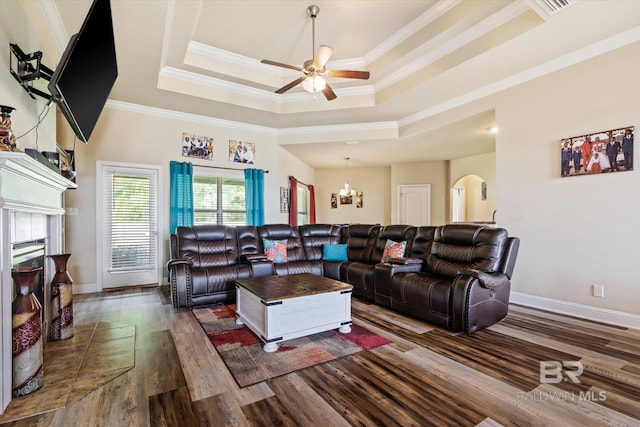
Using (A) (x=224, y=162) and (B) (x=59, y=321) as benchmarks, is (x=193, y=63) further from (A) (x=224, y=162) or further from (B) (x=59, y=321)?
(B) (x=59, y=321)

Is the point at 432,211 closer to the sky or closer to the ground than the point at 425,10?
closer to the ground

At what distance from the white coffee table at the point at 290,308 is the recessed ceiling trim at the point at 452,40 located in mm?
3085

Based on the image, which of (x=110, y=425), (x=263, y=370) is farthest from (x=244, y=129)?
(x=110, y=425)

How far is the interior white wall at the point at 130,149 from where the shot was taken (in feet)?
14.7

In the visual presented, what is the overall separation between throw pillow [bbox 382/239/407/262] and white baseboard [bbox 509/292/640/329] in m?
1.51

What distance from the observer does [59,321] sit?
268 cm

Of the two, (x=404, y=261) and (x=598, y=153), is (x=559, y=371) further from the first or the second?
(x=598, y=153)

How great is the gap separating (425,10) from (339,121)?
8.30 ft

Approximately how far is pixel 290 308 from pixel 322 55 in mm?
2508

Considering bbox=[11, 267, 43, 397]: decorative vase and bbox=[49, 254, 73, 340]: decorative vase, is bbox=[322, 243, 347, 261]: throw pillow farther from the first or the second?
bbox=[11, 267, 43, 397]: decorative vase

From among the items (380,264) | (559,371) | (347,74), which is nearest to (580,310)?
(559,371)

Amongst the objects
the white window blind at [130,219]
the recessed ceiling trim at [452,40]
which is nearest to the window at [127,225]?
the white window blind at [130,219]

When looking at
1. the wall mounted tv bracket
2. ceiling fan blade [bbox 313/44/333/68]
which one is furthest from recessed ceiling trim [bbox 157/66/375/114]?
the wall mounted tv bracket

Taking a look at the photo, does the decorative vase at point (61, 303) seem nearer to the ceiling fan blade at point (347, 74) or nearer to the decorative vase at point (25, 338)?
the decorative vase at point (25, 338)
